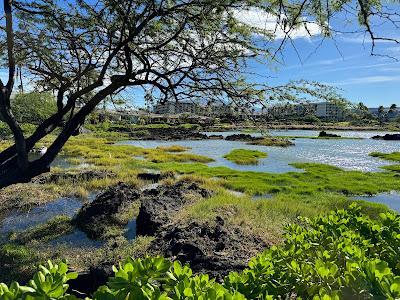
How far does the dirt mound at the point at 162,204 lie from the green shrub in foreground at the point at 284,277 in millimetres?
10638

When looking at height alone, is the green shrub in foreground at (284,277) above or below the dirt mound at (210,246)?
above

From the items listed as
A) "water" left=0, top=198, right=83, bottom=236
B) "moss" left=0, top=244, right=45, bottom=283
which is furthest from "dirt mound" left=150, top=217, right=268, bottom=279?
"water" left=0, top=198, right=83, bottom=236

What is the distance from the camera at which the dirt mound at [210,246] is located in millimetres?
9672

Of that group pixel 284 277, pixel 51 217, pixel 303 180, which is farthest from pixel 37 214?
pixel 303 180

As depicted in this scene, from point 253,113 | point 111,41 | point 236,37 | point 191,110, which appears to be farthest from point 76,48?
point 253,113

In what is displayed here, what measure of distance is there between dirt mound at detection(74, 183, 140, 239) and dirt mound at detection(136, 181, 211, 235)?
0.82m

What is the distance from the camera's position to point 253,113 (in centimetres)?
785

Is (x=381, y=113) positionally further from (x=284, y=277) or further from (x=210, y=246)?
(x=284, y=277)

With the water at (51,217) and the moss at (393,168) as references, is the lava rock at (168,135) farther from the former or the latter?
the water at (51,217)

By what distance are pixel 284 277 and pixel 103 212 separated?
14.5m

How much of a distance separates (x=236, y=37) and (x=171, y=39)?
1298mm

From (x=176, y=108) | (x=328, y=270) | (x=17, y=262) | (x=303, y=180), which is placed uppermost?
(x=176, y=108)

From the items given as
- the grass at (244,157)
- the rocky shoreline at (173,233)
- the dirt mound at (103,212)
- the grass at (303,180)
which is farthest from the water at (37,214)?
the grass at (244,157)

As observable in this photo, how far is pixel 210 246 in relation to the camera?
11055 mm
